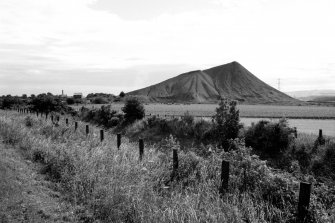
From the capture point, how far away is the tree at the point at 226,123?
2808 centimetres

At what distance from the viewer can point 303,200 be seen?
6.18 metres

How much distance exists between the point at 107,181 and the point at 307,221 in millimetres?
4437

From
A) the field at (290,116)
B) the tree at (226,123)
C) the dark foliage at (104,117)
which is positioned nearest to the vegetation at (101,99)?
the field at (290,116)

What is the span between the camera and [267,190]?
296 inches

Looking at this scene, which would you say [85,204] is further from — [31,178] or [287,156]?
[287,156]

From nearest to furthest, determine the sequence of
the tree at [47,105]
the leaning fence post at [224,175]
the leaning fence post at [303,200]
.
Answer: the leaning fence post at [303,200]
the leaning fence post at [224,175]
the tree at [47,105]

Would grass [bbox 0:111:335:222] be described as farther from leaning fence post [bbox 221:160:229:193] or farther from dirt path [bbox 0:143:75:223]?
dirt path [bbox 0:143:75:223]

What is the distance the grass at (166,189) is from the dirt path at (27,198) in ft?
1.07

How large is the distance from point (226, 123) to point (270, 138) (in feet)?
14.0

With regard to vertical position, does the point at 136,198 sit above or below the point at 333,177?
above

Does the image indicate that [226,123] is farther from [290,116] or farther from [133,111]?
[290,116]

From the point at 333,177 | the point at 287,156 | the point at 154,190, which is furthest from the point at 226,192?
the point at 287,156

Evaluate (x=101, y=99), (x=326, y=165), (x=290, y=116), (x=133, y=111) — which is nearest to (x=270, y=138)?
(x=326, y=165)

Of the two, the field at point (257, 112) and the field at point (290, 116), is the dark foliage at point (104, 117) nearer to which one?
the field at point (290, 116)
